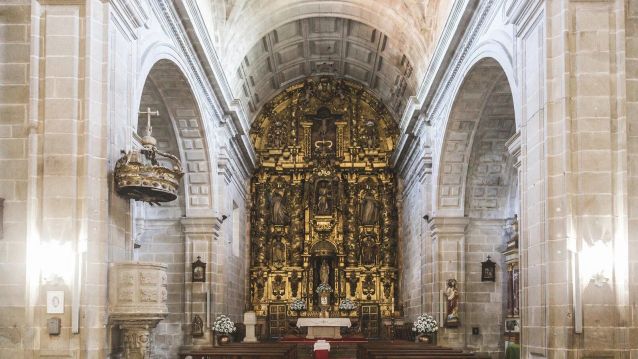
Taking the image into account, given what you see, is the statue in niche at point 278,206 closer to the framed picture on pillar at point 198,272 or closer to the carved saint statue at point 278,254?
the carved saint statue at point 278,254

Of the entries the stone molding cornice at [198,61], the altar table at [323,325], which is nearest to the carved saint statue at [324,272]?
the altar table at [323,325]

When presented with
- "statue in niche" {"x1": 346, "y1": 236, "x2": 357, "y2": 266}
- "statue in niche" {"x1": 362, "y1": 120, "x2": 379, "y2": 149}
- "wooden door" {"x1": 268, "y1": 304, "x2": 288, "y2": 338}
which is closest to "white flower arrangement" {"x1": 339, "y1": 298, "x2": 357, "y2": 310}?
"statue in niche" {"x1": 346, "y1": 236, "x2": 357, "y2": 266}

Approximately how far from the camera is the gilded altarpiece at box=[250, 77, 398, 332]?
29.6m

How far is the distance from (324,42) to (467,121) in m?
8.93

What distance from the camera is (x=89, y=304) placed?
1054cm

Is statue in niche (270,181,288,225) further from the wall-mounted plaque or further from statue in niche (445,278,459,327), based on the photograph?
the wall-mounted plaque

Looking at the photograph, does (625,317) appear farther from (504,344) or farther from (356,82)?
(356,82)

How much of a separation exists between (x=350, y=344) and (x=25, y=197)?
1397 centimetres

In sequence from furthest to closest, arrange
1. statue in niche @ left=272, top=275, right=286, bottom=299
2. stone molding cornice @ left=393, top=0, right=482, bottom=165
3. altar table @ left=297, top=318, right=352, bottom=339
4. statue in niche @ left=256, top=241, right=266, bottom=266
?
statue in niche @ left=256, top=241, right=266, bottom=266 < statue in niche @ left=272, top=275, right=286, bottom=299 < altar table @ left=297, top=318, right=352, bottom=339 < stone molding cornice @ left=393, top=0, right=482, bottom=165

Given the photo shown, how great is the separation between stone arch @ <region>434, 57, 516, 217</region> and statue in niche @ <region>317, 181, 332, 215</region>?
919 cm

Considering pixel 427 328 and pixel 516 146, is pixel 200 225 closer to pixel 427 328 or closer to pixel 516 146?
pixel 427 328

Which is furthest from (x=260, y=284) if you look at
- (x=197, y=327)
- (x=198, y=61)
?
(x=198, y=61)

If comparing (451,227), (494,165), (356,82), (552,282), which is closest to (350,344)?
(451,227)

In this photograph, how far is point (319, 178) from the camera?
30016 millimetres
